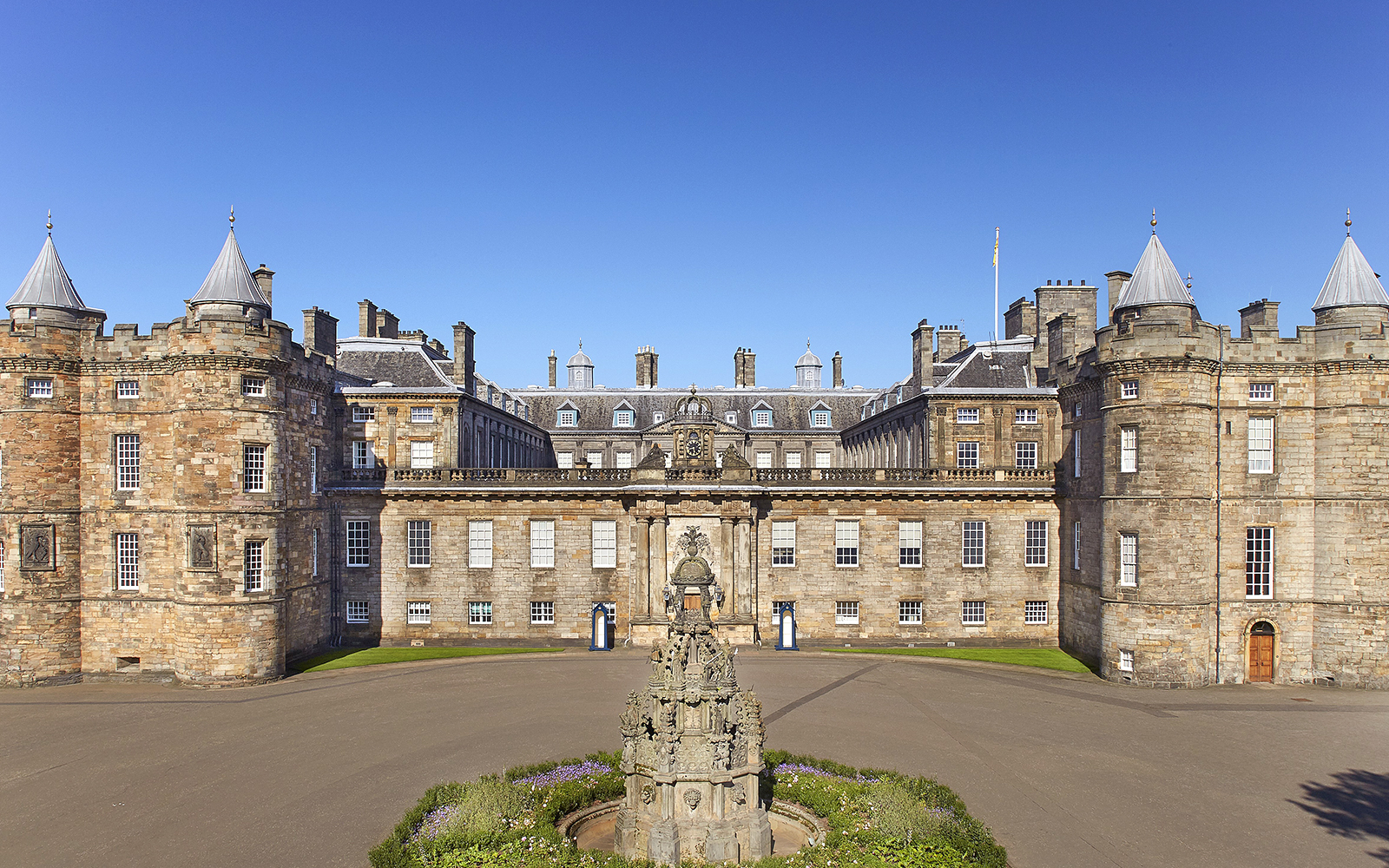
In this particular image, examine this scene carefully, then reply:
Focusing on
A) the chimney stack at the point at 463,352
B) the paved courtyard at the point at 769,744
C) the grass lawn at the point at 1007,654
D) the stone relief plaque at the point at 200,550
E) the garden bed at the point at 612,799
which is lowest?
the grass lawn at the point at 1007,654

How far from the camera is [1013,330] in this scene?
43.6 metres

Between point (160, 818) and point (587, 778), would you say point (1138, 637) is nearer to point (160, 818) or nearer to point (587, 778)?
point (587, 778)

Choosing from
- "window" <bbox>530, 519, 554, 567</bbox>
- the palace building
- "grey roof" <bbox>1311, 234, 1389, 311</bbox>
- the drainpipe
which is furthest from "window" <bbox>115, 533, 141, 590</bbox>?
"grey roof" <bbox>1311, 234, 1389, 311</bbox>

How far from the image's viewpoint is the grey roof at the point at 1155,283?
94.2 feet

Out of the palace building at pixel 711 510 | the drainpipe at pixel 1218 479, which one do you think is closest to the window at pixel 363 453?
the palace building at pixel 711 510

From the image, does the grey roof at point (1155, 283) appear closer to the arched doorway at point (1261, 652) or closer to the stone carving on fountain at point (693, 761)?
the arched doorway at point (1261, 652)

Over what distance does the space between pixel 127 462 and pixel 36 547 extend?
4220 mm

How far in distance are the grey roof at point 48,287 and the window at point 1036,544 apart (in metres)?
40.5

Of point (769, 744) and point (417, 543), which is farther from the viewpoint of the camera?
point (417, 543)

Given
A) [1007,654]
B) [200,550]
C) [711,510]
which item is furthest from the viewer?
[711,510]

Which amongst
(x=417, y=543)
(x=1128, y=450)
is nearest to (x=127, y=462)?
(x=417, y=543)

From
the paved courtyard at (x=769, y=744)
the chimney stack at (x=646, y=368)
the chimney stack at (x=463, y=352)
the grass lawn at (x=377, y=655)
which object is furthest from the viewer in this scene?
the chimney stack at (x=646, y=368)

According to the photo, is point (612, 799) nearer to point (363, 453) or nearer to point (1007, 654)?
point (1007, 654)

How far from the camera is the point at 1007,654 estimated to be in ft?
108
